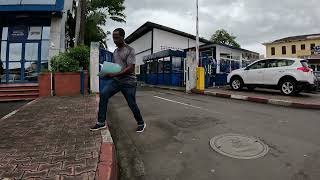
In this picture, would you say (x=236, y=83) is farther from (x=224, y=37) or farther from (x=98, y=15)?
(x=224, y=37)

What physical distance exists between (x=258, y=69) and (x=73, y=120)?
9.93 m

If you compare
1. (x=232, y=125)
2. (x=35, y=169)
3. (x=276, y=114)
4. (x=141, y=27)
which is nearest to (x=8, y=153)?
(x=35, y=169)

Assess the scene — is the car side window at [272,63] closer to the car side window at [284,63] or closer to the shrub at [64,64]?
the car side window at [284,63]

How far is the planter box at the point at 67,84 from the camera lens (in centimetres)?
1248

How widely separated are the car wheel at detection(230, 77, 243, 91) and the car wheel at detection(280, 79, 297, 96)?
7.84 ft

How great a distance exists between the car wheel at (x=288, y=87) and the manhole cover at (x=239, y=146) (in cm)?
812

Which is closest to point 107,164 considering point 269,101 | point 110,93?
point 110,93

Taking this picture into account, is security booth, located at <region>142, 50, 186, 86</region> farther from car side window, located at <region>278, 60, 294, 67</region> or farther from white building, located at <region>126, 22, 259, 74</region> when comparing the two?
car side window, located at <region>278, 60, 294, 67</region>

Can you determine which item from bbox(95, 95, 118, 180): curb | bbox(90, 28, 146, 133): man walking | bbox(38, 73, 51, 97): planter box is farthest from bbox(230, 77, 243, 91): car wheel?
bbox(95, 95, 118, 180): curb

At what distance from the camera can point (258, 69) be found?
1432cm

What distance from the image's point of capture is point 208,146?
5262 millimetres

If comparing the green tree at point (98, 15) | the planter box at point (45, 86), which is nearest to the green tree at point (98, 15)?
the green tree at point (98, 15)

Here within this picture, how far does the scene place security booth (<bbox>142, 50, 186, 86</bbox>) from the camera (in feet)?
65.6

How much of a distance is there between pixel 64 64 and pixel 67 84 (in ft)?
2.70
